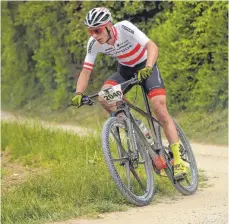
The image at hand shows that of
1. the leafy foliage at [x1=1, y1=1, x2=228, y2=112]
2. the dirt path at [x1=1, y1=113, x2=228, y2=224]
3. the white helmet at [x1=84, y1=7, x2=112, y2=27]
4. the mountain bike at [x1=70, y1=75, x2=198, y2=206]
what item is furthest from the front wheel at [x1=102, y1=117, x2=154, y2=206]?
the leafy foliage at [x1=1, y1=1, x2=228, y2=112]

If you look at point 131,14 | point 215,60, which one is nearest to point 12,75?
point 131,14

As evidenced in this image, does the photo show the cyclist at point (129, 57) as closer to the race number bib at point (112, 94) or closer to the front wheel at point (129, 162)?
the race number bib at point (112, 94)

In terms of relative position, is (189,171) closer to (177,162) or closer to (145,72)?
(177,162)

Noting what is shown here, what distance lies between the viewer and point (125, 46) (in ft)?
20.5

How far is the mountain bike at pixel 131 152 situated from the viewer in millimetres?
5880

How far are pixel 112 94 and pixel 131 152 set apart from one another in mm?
618

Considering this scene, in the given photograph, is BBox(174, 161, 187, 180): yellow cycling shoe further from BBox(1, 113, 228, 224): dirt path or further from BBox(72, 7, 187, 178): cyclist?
BBox(1, 113, 228, 224): dirt path

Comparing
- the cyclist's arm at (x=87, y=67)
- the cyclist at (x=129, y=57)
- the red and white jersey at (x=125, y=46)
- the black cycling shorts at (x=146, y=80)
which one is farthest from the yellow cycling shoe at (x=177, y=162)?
the cyclist's arm at (x=87, y=67)

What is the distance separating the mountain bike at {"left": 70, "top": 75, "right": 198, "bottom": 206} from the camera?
588cm

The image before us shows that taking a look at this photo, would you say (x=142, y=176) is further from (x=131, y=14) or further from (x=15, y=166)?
(x=131, y=14)

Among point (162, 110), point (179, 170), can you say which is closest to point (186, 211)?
point (179, 170)

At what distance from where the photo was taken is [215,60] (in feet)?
37.2

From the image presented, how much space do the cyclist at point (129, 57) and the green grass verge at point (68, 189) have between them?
0.78 m

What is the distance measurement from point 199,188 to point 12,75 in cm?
1359
